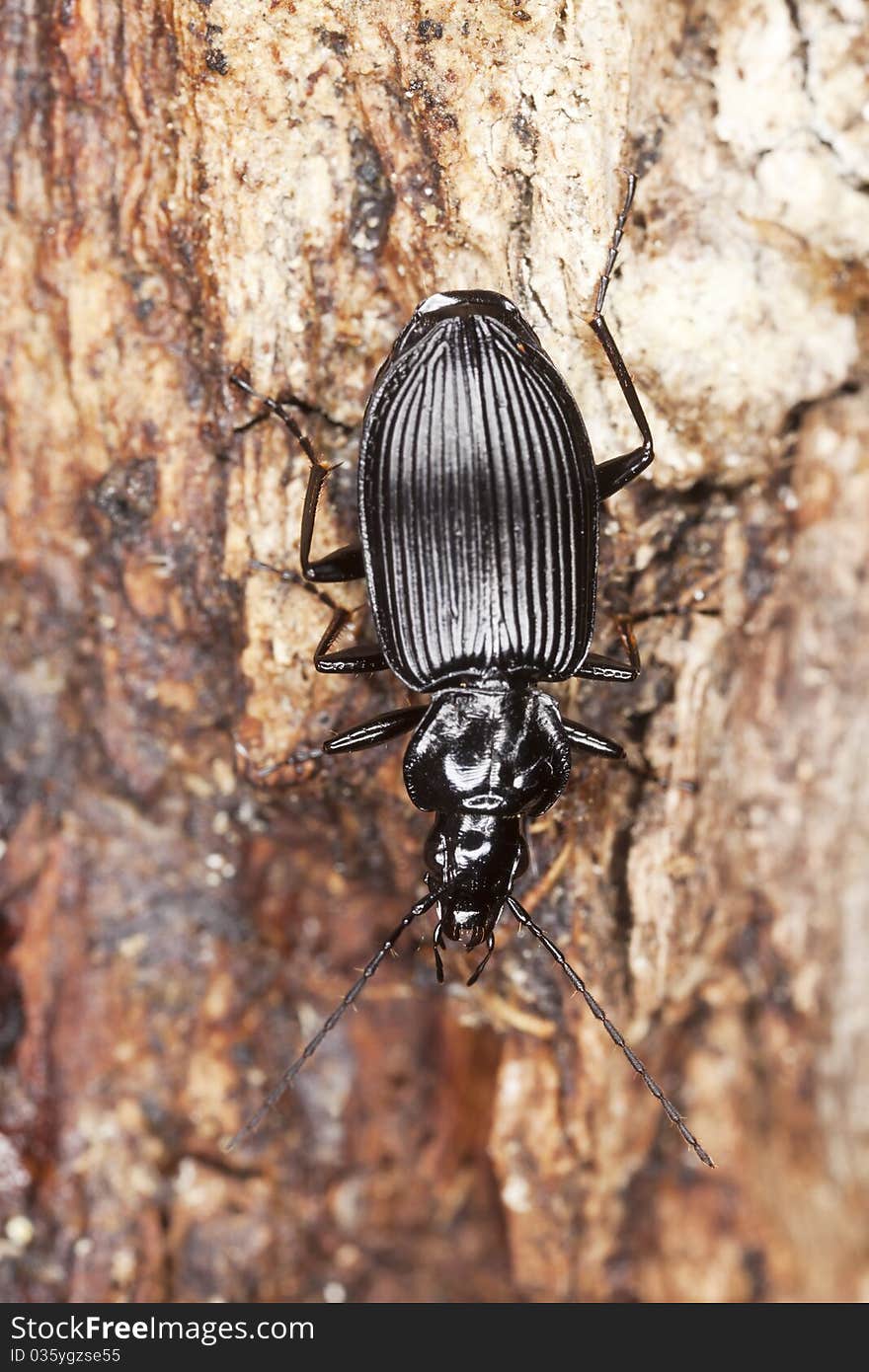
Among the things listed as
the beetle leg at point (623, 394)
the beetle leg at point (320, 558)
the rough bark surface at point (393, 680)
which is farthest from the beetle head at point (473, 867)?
the beetle leg at point (623, 394)

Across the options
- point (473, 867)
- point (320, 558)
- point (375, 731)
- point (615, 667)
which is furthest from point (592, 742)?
point (320, 558)

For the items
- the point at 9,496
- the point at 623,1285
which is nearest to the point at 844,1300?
the point at 623,1285

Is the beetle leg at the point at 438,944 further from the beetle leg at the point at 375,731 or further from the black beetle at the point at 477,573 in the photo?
the beetle leg at the point at 375,731

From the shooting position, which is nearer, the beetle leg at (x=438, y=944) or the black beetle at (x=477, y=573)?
the black beetle at (x=477, y=573)

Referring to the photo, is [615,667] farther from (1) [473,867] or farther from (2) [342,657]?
(2) [342,657]

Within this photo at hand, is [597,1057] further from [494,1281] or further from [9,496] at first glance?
[9,496]

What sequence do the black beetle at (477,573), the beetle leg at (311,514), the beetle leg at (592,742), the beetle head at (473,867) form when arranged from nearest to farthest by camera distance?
the black beetle at (477,573) < the beetle leg at (311,514) < the beetle head at (473,867) < the beetle leg at (592,742)
